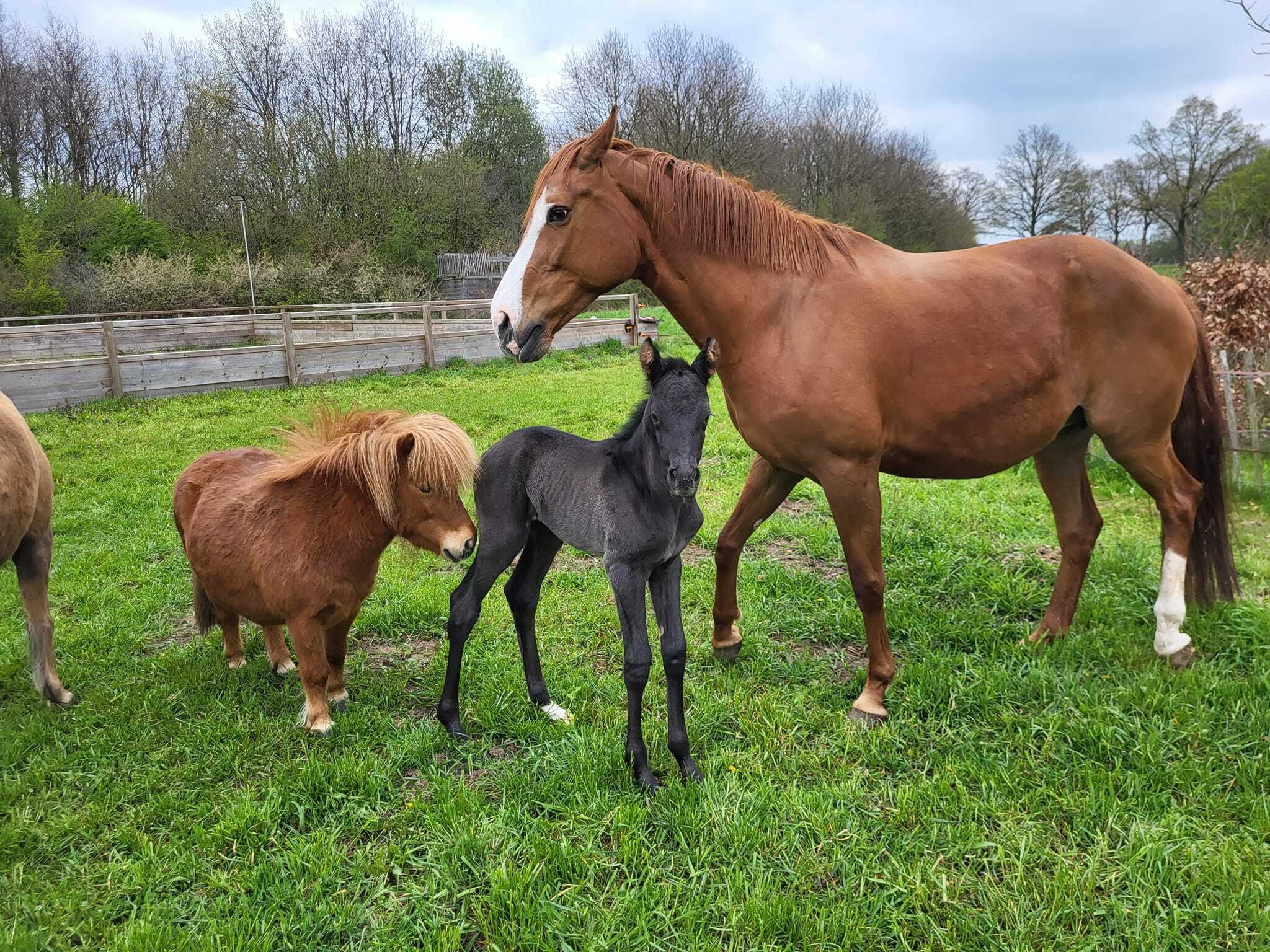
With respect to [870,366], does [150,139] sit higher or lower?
higher

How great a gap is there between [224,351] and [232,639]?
33.0 feet

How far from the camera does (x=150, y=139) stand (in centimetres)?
3397

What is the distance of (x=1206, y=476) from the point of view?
3.97 metres

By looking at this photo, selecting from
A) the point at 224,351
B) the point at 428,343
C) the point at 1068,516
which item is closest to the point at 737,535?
the point at 1068,516

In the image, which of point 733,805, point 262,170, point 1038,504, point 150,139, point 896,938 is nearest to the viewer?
point 896,938

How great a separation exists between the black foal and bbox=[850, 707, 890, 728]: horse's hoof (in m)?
0.84

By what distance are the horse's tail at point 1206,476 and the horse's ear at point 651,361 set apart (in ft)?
10.6

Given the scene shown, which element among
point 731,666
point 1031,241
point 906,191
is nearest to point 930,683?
point 731,666

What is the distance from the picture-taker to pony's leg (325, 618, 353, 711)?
3.47m

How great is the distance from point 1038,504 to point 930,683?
12.0ft

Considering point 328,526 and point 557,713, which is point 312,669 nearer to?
point 328,526

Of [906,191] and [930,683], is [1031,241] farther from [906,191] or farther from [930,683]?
[906,191]

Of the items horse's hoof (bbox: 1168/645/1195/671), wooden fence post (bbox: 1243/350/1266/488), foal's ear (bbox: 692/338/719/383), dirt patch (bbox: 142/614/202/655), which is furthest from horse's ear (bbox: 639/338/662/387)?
wooden fence post (bbox: 1243/350/1266/488)

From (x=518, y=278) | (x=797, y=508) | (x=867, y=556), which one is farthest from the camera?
(x=797, y=508)
